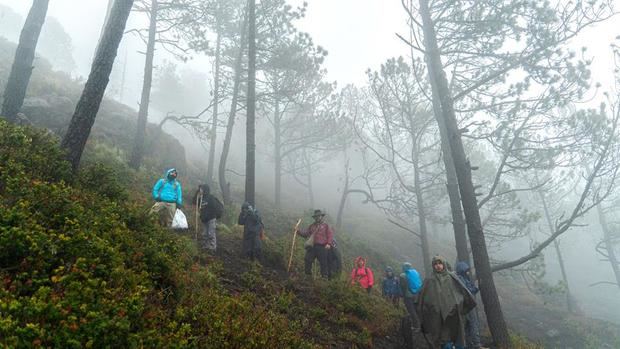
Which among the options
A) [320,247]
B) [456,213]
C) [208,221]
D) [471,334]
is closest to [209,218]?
[208,221]

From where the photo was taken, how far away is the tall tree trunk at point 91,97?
20.9ft

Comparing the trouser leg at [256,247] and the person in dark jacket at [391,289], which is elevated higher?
the trouser leg at [256,247]

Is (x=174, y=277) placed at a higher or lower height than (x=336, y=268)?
higher

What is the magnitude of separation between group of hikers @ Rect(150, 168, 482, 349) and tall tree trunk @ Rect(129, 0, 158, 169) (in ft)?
20.6

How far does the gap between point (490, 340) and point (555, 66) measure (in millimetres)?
6844

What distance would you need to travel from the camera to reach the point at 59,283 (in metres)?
3.01

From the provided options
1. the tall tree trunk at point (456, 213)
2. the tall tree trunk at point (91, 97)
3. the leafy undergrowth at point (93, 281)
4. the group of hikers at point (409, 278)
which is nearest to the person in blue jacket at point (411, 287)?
the group of hikers at point (409, 278)

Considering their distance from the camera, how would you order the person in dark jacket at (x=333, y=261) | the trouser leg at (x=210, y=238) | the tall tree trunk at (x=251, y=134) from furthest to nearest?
1. the tall tree trunk at (x=251, y=134)
2. the person in dark jacket at (x=333, y=261)
3. the trouser leg at (x=210, y=238)

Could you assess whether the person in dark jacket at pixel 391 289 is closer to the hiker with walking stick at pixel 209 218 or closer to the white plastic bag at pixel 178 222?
the hiker with walking stick at pixel 209 218

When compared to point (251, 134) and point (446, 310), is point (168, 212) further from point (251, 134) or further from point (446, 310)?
point (446, 310)

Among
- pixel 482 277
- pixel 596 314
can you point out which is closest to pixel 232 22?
pixel 482 277

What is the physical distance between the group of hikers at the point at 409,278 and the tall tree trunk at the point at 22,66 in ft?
15.9

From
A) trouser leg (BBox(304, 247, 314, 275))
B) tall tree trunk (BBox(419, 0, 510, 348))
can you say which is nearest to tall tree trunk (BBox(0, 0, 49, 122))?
trouser leg (BBox(304, 247, 314, 275))

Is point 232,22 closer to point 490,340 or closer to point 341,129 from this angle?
point 341,129
